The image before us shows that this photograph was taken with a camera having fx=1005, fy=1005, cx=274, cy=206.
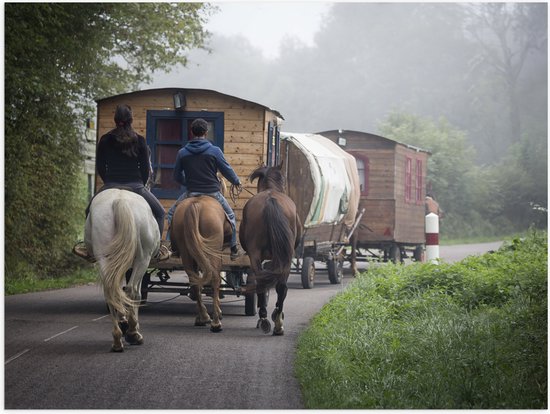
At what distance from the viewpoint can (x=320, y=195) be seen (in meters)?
16.9

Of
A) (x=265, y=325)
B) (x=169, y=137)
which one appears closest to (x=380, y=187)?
(x=169, y=137)

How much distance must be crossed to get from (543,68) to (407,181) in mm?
18055

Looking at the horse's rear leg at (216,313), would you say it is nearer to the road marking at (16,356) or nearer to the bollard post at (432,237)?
the road marking at (16,356)

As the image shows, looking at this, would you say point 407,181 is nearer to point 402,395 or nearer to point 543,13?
point 543,13

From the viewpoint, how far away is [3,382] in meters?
7.65

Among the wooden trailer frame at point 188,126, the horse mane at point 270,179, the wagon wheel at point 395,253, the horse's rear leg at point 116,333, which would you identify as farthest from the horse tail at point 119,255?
the wagon wheel at point 395,253

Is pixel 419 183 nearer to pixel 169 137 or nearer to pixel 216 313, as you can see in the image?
pixel 169 137

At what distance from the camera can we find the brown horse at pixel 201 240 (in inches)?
425

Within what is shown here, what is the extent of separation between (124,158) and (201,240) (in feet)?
4.30

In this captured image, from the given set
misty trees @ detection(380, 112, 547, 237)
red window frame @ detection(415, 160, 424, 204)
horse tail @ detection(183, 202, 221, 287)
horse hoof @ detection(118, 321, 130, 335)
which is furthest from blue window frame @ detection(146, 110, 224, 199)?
misty trees @ detection(380, 112, 547, 237)

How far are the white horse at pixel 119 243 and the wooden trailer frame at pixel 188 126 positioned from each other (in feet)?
10.1

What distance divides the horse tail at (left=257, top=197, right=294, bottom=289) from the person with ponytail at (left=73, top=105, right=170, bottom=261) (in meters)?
1.30

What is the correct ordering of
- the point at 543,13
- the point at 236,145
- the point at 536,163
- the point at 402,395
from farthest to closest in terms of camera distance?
the point at 536,163, the point at 543,13, the point at 236,145, the point at 402,395

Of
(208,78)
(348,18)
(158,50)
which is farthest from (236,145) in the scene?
(208,78)
